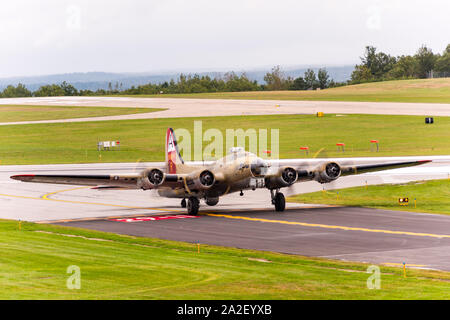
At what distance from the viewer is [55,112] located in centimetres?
13800

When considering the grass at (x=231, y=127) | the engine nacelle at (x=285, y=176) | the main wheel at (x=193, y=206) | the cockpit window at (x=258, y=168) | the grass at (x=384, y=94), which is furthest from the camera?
the grass at (x=384, y=94)

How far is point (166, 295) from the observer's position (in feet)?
61.9

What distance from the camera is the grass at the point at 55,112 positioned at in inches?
5113

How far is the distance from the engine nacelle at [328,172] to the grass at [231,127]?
3905 centimetres

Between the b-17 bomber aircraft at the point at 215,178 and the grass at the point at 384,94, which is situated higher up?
the grass at the point at 384,94

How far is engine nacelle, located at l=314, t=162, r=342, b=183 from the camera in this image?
41312 millimetres

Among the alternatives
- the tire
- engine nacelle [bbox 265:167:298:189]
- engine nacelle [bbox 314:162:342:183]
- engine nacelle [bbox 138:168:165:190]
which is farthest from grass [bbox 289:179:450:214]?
engine nacelle [bbox 138:168:165:190]

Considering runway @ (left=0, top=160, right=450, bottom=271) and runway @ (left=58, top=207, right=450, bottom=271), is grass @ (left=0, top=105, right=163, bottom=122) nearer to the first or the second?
runway @ (left=0, top=160, right=450, bottom=271)

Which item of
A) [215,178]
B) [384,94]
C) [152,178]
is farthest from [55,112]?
[215,178]


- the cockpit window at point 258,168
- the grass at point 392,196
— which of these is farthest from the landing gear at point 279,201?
the grass at point 392,196

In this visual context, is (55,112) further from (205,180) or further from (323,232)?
(323,232)

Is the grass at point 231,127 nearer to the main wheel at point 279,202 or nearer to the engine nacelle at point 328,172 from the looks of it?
the engine nacelle at point 328,172

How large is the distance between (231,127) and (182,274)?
8268 cm
